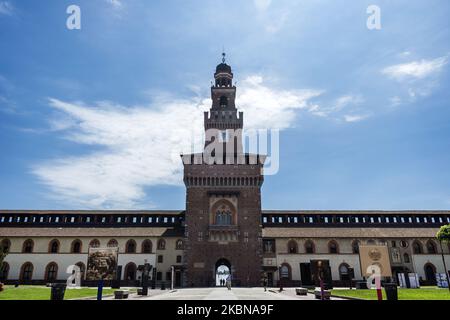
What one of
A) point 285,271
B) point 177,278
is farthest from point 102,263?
point 285,271

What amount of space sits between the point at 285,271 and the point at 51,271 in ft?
130

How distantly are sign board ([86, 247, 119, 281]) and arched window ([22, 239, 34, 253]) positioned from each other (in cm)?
1495

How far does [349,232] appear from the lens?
54.9 m

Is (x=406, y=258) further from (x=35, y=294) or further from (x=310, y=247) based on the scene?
(x=35, y=294)

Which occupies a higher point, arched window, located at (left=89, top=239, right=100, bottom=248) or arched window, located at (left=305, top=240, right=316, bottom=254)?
arched window, located at (left=89, top=239, right=100, bottom=248)

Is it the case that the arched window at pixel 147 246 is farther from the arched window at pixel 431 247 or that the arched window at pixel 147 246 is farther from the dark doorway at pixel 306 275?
the arched window at pixel 431 247

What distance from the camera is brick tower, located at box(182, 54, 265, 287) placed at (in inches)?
1880

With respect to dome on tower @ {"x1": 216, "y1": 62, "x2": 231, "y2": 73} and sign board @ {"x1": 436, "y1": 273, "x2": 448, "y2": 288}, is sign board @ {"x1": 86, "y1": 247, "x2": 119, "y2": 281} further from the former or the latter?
sign board @ {"x1": 436, "y1": 273, "x2": 448, "y2": 288}

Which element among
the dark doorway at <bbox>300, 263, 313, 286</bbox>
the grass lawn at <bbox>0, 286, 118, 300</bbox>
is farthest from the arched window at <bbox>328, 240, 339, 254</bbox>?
the grass lawn at <bbox>0, 286, 118, 300</bbox>

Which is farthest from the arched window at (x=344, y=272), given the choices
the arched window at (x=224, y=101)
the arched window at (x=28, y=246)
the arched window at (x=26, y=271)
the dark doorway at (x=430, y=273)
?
the arched window at (x=28, y=246)

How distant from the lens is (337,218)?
58.9m
